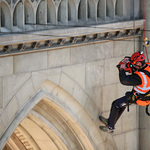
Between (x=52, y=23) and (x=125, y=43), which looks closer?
(x=52, y=23)

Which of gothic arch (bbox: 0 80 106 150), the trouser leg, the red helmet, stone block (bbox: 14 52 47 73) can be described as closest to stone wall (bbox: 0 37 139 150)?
stone block (bbox: 14 52 47 73)

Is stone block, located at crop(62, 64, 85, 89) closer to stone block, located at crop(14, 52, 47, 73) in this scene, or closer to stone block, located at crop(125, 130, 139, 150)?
stone block, located at crop(14, 52, 47, 73)

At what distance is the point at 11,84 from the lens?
43.8ft

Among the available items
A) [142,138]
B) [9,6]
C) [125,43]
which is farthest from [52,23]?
[142,138]

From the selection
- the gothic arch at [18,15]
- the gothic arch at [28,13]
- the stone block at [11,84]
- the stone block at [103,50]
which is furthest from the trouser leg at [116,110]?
the gothic arch at [18,15]

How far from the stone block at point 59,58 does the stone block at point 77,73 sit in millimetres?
128

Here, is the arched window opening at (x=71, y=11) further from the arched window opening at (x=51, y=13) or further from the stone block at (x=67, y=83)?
the stone block at (x=67, y=83)

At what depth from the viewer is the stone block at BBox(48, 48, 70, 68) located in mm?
14118

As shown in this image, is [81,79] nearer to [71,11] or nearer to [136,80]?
[71,11]

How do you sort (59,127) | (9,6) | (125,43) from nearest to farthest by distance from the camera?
(9,6)
(59,127)
(125,43)

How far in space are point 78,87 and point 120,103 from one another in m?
0.83

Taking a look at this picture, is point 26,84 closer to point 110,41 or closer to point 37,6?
point 37,6

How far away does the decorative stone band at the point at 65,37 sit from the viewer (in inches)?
510

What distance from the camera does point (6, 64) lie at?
13.1 metres
